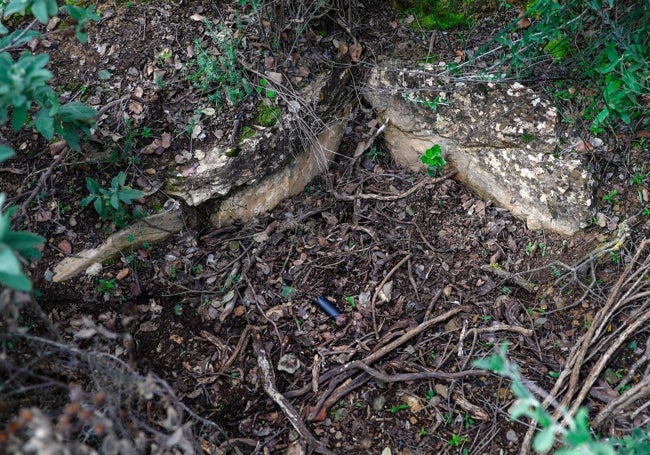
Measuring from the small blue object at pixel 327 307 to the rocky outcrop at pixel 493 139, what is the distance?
118 centimetres

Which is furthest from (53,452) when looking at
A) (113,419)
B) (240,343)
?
(240,343)

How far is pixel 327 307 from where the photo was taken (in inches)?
129

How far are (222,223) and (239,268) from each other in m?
0.35

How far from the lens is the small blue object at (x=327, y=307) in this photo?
128 inches

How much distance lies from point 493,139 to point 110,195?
229cm

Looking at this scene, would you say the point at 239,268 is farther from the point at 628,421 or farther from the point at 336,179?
the point at 628,421

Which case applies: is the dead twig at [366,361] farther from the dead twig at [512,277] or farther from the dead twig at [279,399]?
the dead twig at [512,277]

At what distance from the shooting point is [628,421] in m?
2.59

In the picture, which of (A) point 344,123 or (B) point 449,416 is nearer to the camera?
(B) point 449,416

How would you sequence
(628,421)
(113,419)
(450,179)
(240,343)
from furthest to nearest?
(450,179), (240,343), (628,421), (113,419)

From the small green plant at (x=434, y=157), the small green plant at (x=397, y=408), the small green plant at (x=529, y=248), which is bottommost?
the small green plant at (x=397, y=408)

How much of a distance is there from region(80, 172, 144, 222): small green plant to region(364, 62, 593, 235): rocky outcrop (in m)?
1.74

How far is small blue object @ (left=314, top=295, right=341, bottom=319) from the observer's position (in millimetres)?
3263

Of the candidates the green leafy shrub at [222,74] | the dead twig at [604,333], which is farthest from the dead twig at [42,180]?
the dead twig at [604,333]
